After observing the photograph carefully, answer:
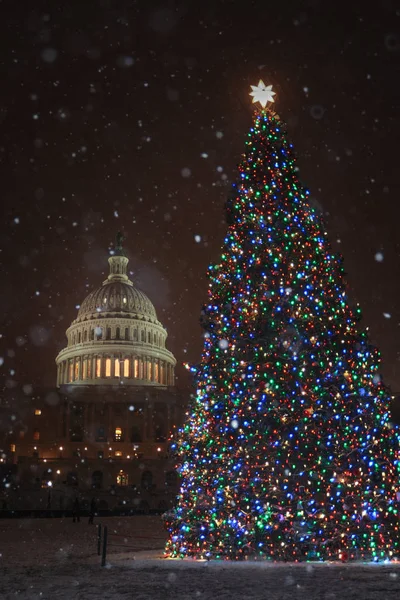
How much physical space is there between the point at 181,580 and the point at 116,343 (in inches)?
4089

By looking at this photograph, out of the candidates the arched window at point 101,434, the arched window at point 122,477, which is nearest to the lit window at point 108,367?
the arched window at point 101,434

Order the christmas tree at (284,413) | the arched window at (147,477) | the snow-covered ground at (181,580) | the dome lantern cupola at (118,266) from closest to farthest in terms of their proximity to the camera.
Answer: the snow-covered ground at (181,580)
the christmas tree at (284,413)
the arched window at (147,477)
the dome lantern cupola at (118,266)

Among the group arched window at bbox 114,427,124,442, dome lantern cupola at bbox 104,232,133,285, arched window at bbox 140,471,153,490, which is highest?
dome lantern cupola at bbox 104,232,133,285

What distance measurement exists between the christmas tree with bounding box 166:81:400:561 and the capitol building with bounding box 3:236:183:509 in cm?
4506

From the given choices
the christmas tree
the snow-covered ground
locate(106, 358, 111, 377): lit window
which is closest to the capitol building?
locate(106, 358, 111, 377): lit window

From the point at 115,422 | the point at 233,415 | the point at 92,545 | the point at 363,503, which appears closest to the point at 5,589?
the point at 233,415

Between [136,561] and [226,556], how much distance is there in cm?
247

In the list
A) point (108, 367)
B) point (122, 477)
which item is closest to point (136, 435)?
point (108, 367)

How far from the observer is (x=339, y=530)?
16.3 meters

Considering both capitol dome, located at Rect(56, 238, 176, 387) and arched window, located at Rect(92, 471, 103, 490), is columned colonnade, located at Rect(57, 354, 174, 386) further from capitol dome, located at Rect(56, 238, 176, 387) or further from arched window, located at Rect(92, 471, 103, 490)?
arched window, located at Rect(92, 471, 103, 490)

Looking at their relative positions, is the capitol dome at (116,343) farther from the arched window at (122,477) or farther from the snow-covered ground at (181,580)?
the snow-covered ground at (181,580)

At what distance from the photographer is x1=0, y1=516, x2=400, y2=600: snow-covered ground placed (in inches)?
469

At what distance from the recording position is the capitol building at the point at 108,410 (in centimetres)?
7369

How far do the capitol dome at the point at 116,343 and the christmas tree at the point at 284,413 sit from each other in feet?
304
